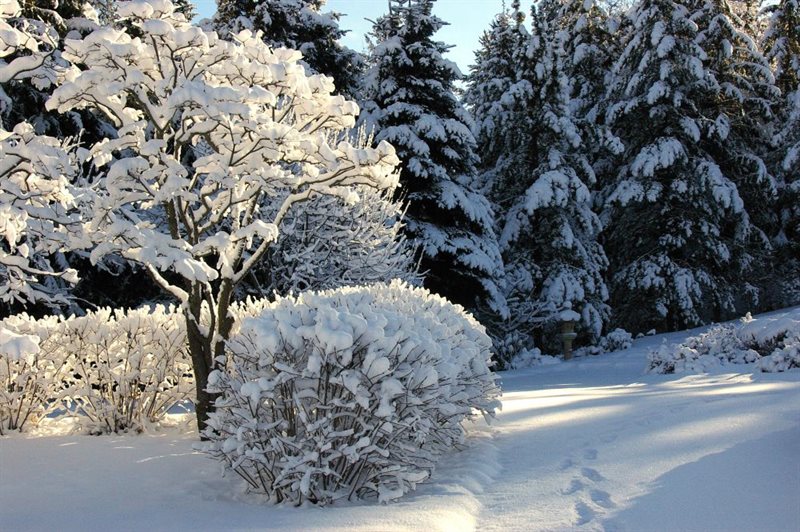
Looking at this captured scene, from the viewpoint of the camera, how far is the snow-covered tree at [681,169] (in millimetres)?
19094

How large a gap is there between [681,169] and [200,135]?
684 inches

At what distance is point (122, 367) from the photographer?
21.2ft

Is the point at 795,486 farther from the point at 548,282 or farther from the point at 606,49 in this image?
the point at 606,49

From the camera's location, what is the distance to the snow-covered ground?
3.60 meters

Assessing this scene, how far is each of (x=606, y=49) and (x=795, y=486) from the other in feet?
73.6

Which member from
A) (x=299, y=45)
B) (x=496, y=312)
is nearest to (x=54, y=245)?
(x=496, y=312)

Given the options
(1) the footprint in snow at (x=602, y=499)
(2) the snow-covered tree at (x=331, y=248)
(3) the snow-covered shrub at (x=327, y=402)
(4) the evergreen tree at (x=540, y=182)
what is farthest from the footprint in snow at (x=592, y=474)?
(4) the evergreen tree at (x=540, y=182)

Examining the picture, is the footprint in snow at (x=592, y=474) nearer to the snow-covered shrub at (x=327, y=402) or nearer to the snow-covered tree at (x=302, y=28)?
the snow-covered shrub at (x=327, y=402)

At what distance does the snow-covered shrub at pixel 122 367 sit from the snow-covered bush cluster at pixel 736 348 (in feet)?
27.2

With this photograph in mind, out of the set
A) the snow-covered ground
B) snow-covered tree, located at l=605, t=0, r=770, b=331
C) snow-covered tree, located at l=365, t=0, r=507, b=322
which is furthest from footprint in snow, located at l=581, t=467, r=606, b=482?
snow-covered tree, located at l=605, t=0, r=770, b=331

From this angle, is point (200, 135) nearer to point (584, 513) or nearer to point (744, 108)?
point (584, 513)

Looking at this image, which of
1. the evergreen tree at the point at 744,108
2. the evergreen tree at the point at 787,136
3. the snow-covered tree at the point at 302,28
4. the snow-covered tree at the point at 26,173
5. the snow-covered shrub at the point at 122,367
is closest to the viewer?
the snow-covered tree at the point at 26,173

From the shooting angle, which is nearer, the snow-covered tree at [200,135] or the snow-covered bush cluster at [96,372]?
the snow-covered tree at [200,135]

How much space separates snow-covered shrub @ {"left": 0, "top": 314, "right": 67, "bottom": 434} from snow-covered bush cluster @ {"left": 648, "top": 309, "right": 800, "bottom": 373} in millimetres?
9250
